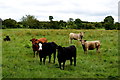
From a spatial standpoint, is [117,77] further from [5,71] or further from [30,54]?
[30,54]

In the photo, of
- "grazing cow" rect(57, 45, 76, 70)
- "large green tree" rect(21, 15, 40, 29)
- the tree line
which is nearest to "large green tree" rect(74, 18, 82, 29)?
the tree line

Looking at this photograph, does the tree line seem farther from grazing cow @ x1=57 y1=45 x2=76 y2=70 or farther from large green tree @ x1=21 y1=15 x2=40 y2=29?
grazing cow @ x1=57 y1=45 x2=76 y2=70

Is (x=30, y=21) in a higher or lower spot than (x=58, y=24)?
higher

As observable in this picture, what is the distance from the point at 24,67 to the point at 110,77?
4773 mm

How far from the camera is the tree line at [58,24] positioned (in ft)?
219

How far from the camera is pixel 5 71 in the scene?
9.35 m

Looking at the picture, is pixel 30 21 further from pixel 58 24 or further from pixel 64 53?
pixel 64 53

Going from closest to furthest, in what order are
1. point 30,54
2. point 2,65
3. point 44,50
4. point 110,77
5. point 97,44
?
point 110,77 → point 2,65 → point 44,50 → point 30,54 → point 97,44

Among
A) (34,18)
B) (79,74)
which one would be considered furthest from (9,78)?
(34,18)

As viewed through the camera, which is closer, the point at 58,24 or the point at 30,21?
the point at 58,24

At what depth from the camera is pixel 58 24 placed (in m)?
72.9

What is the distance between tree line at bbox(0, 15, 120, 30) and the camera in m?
66.6

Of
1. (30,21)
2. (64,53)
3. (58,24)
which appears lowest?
(64,53)

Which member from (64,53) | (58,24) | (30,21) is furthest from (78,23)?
(64,53)
